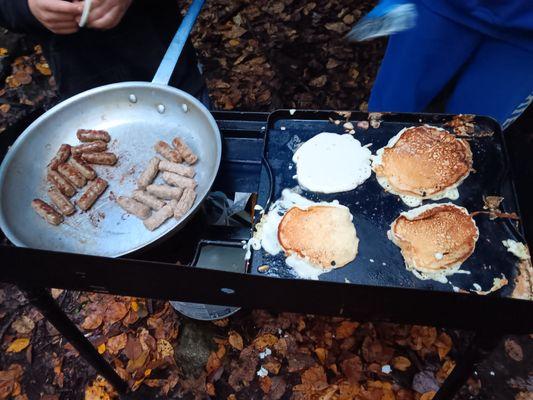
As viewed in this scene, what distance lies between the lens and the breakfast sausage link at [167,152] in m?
2.13

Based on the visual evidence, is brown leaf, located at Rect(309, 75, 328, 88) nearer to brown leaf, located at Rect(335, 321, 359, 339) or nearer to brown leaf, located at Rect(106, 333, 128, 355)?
brown leaf, located at Rect(335, 321, 359, 339)

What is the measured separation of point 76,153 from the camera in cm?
220

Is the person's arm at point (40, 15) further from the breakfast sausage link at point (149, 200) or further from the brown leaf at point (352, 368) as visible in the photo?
the brown leaf at point (352, 368)

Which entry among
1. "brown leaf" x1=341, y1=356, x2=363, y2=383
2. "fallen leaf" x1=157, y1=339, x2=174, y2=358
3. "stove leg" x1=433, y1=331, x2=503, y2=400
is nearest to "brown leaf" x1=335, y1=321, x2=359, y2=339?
"brown leaf" x1=341, y1=356, x2=363, y2=383

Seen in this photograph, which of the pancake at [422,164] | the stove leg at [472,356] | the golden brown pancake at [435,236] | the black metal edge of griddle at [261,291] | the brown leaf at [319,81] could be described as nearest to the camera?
the black metal edge of griddle at [261,291]

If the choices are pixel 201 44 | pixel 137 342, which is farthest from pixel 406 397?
pixel 201 44

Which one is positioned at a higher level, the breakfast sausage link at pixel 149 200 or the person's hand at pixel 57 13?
the person's hand at pixel 57 13

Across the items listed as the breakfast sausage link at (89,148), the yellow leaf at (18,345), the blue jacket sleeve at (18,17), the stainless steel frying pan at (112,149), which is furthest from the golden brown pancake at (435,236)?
the yellow leaf at (18,345)

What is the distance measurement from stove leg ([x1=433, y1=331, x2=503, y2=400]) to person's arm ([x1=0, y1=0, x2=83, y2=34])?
2.27m

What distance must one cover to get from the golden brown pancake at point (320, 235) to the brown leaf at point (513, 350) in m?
1.67

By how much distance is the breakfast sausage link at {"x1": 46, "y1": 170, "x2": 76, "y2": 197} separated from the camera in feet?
6.86

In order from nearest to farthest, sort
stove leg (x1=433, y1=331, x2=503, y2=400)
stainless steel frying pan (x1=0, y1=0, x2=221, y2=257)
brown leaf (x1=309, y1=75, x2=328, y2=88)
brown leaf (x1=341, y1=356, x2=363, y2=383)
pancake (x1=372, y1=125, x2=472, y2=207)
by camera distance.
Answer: stove leg (x1=433, y1=331, x2=503, y2=400), pancake (x1=372, y1=125, x2=472, y2=207), stainless steel frying pan (x1=0, y1=0, x2=221, y2=257), brown leaf (x1=341, y1=356, x2=363, y2=383), brown leaf (x1=309, y1=75, x2=328, y2=88)

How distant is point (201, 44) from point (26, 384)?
3833 millimetres

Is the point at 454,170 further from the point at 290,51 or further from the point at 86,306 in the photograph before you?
the point at 290,51
